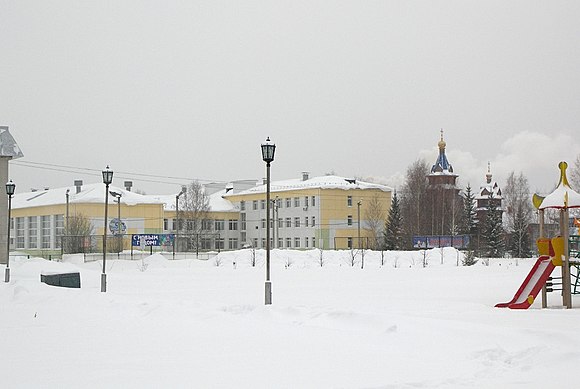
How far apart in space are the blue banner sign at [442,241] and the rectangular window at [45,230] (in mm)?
41544

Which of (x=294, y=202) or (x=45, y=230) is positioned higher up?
(x=294, y=202)

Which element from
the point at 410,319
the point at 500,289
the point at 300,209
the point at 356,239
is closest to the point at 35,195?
the point at 300,209

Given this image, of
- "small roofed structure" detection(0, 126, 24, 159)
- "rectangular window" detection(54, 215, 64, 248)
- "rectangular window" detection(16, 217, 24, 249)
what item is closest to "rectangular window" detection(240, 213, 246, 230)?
"rectangular window" detection(54, 215, 64, 248)

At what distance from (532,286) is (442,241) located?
45776 mm

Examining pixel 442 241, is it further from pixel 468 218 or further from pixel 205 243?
pixel 205 243

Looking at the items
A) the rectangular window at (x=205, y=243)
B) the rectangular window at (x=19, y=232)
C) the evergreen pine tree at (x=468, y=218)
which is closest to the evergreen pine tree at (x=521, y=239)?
the evergreen pine tree at (x=468, y=218)

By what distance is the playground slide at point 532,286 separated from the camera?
66.8 ft

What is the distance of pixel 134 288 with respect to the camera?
28703 mm

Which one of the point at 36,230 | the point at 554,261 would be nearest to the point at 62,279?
the point at 554,261

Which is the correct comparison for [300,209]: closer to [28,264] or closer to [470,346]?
[28,264]

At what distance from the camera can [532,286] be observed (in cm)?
2091

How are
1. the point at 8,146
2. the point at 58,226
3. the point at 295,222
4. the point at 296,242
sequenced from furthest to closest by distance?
the point at 295,222 < the point at 296,242 < the point at 58,226 < the point at 8,146

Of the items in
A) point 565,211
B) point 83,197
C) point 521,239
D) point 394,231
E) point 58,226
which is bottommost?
point 521,239

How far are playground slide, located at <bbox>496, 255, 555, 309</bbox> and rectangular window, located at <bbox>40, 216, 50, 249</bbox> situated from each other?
2726 inches
